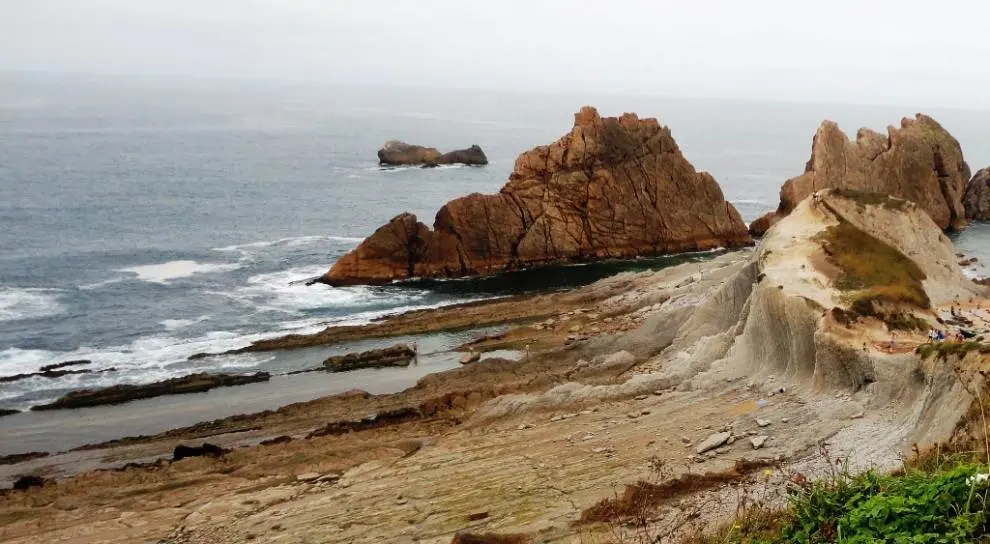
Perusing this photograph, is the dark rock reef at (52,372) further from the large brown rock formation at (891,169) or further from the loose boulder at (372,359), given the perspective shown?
the large brown rock formation at (891,169)


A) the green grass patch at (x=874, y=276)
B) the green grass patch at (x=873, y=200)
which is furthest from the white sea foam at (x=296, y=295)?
the green grass patch at (x=873, y=200)

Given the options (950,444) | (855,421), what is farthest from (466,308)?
(950,444)

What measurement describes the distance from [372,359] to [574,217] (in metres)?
30.3

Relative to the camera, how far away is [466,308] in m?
55.3

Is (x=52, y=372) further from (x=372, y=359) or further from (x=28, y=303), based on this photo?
(x=372, y=359)

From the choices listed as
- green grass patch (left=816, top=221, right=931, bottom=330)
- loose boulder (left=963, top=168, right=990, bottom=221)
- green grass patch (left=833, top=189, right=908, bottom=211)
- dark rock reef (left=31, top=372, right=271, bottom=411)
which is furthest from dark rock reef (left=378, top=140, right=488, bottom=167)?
green grass patch (left=816, top=221, right=931, bottom=330)

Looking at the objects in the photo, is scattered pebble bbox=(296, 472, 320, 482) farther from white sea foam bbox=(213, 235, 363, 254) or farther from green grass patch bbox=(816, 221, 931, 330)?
white sea foam bbox=(213, 235, 363, 254)

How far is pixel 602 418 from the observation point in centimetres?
3244

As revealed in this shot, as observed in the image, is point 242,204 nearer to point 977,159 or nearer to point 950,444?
point 950,444

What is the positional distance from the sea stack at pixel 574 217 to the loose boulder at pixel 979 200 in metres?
31.9

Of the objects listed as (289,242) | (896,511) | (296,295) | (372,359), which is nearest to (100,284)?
(296,295)

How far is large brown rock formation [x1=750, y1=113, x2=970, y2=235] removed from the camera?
75.9m

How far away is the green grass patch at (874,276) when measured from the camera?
3334 cm

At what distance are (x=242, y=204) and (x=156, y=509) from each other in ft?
234
